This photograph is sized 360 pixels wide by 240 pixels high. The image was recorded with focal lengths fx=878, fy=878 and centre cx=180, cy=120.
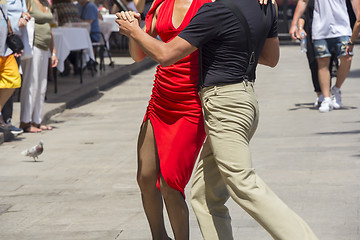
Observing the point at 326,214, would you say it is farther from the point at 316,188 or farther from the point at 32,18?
the point at 32,18

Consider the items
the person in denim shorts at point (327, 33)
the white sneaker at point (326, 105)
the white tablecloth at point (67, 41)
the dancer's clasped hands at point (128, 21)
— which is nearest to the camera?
the dancer's clasped hands at point (128, 21)

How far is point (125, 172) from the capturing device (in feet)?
26.2

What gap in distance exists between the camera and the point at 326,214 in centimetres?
607

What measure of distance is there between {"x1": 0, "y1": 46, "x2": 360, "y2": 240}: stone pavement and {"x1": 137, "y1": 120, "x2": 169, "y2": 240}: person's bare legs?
690 mm

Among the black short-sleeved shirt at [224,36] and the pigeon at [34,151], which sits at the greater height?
the black short-sleeved shirt at [224,36]

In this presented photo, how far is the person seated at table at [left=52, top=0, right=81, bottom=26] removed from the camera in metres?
17.9

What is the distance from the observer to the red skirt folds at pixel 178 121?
4.57 m

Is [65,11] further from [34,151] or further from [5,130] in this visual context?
[34,151]

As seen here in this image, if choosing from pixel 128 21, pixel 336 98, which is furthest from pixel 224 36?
pixel 336 98

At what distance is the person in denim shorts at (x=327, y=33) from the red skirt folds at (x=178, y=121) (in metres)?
7.22

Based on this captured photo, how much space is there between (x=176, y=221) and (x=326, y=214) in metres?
1.66

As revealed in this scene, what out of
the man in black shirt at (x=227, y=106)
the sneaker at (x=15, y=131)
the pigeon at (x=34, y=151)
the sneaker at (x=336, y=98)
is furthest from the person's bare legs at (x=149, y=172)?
the sneaker at (x=336, y=98)

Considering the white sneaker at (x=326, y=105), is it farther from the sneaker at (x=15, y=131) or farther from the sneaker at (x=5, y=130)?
the sneaker at (x=5, y=130)

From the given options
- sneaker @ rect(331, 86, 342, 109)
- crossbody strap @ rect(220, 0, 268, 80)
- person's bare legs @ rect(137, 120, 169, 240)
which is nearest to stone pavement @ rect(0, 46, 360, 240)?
sneaker @ rect(331, 86, 342, 109)
